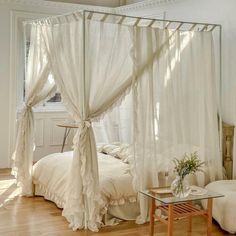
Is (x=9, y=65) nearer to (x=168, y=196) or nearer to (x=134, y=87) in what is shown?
(x=134, y=87)

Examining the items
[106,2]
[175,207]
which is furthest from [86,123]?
[106,2]

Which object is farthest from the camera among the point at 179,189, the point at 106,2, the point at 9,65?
the point at 106,2

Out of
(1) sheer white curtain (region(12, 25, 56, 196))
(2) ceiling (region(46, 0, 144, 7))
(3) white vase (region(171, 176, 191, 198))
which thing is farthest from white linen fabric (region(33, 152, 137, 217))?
(2) ceiling (region(46, 0, 144, 7))

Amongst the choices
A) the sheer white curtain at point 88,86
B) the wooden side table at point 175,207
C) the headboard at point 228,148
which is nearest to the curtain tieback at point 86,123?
the sheer white curtain at point 88,86

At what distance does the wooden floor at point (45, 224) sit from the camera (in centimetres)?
421

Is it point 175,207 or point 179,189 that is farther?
point 175,207

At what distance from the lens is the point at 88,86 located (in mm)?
4273

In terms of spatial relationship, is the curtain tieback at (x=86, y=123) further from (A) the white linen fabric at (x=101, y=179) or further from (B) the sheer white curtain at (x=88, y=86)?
(A) the white linen fabric at (x=101, y=179)

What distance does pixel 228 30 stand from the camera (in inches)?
207

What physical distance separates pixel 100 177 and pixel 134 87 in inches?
39.6

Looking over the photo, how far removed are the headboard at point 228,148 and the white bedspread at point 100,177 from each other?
128cm

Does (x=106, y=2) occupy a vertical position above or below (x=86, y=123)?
above

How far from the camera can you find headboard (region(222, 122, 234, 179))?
5.23m

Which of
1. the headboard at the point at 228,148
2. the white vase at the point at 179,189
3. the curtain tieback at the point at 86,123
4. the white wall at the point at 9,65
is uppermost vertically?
the white wall at the point at 9,65
